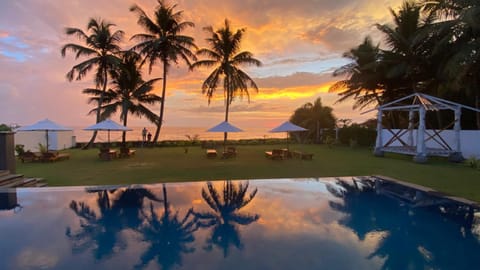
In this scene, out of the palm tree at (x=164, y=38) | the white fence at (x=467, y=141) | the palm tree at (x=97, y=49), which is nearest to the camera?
the white fence at (x=467, y=141)

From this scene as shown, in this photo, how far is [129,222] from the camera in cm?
561

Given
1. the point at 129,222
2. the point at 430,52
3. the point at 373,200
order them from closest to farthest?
the point at 129,222 < the point at 373,200 < the point at 430,52

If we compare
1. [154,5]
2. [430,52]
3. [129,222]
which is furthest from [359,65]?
[129,222]

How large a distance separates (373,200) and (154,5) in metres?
20.3

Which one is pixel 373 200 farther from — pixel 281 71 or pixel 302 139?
pixel 302 139

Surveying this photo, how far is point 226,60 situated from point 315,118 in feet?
31.3

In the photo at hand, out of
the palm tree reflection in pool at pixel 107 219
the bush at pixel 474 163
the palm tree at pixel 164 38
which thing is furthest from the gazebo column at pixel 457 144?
the palm tree at pixel 164 38

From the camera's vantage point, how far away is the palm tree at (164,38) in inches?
803

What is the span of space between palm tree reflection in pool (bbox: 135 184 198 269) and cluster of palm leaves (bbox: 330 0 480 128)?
39.0ft

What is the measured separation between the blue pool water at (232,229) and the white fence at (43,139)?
41.1 feet

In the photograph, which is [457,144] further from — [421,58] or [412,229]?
[412,229]

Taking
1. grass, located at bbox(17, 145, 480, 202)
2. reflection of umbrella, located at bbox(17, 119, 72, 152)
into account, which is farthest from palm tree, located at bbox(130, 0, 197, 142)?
grass, located at bbox(17, 145, 480, 202)

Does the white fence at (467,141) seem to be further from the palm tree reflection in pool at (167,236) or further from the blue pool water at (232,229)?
the palm tree reflection in pool at (167,236)

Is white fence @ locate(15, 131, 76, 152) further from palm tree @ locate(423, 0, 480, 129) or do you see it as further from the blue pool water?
palm tree @ locate(423, 0, 480, 129)
